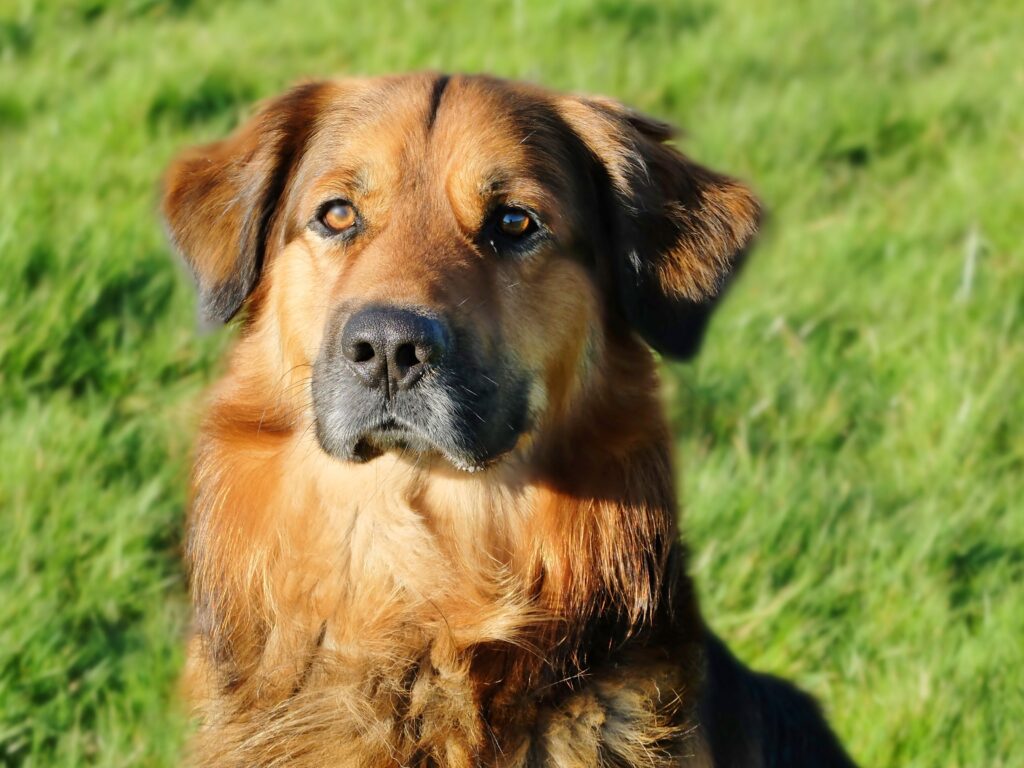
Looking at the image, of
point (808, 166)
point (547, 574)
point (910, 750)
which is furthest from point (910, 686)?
point (808, 166)

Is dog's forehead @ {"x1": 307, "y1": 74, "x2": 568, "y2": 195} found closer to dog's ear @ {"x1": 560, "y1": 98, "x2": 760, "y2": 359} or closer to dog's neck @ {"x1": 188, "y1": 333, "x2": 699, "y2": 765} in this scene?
dog's ear @ {"x1": 560, "y1": 98, "x2": 760, "y2": 359}

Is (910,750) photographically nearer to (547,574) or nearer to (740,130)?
(547,574)

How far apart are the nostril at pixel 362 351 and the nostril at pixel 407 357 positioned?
0.18 feet

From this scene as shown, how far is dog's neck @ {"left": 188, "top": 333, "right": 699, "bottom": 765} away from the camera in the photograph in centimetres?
313

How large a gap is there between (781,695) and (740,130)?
367cm

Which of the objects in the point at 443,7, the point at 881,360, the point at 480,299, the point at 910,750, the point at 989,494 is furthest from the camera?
the point at 443,7

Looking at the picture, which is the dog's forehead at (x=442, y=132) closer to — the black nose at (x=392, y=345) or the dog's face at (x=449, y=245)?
the dog's face at (x=449, y=245)

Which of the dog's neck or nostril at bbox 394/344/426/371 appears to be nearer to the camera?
nostril at bbox 394/344/426/371

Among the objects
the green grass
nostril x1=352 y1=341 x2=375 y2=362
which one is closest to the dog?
nostril x1=352 y1=341 x2=375 y2=362

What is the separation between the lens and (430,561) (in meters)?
3.28

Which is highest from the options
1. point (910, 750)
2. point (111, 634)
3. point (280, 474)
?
point (280, 474)

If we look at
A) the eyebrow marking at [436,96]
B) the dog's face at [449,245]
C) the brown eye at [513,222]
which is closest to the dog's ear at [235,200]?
the dog's face at [449,245]

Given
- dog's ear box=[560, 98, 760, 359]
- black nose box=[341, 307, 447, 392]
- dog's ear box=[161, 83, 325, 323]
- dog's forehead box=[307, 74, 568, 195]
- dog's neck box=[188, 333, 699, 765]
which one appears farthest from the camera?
dog's ear box=[161, 83, 325, 323]

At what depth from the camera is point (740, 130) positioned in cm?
658
